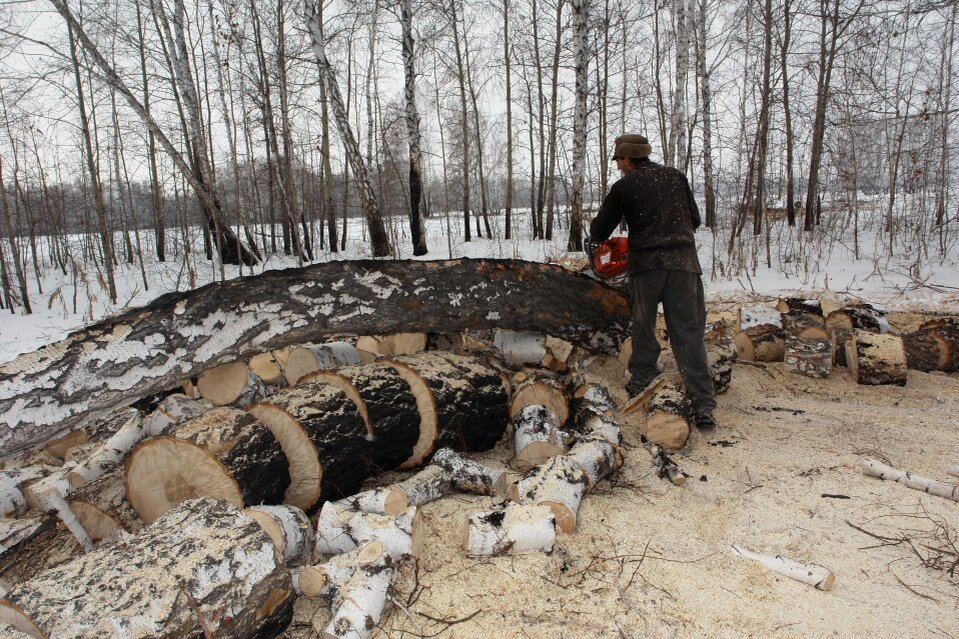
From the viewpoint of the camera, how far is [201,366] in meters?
2.79

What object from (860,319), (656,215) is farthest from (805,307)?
(656,215)

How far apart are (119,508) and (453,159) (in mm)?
26091

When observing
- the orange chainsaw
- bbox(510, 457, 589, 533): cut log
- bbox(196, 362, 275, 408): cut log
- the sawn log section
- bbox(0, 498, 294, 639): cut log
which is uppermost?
the orange chainsaw

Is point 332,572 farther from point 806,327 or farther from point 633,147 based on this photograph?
point 806,327

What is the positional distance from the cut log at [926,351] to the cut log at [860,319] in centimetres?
23

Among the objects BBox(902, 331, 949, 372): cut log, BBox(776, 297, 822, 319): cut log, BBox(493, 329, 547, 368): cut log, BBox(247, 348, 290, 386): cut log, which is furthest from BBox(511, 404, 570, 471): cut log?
BBox(902, 331, 949, 372): cut log

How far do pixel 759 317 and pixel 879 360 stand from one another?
0.89 meters

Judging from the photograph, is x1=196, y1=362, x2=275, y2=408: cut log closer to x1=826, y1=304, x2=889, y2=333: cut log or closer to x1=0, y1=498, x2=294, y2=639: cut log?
x1=0, y1=498, x2=294, y2=639: cut log

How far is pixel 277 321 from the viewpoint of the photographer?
9.84 ft

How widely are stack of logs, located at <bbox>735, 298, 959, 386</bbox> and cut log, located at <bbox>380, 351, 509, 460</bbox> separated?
2.56m

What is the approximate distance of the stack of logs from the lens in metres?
3.71

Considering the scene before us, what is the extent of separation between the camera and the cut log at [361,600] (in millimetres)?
1578

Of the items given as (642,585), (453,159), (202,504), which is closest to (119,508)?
(202,504)

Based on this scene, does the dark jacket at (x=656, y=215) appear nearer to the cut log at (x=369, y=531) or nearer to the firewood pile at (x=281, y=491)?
the firewood pile at (x=281, y=491)
